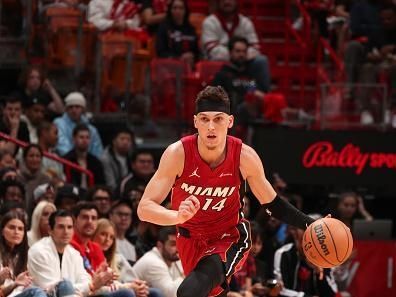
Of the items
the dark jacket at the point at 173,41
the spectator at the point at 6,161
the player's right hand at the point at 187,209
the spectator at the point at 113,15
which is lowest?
the spectator at the point at 6,161

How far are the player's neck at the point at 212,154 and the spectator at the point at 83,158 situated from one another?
524 cm

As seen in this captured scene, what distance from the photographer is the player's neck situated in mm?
9008

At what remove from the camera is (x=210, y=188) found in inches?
354

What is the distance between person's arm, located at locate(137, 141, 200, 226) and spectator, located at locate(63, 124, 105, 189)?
525 cm

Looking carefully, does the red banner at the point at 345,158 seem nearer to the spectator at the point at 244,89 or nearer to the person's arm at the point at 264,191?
the spectator at the point at 244,89

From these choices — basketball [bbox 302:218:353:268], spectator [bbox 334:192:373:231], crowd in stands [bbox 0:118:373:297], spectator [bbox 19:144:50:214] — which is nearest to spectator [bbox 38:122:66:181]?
crowd in stands [bbox 0:118:373:297]

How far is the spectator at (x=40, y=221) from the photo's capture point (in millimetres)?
11761

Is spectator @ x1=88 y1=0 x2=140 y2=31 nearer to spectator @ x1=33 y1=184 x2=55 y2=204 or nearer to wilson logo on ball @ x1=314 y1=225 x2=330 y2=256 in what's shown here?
spectator @ x1=33 y1=184 x2=55 y2=204

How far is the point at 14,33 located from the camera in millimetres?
15383

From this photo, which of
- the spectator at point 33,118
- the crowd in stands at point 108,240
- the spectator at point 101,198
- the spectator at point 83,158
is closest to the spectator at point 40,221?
the crowd in stands at point 108,240

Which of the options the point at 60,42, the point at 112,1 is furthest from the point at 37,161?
the point at 112,1

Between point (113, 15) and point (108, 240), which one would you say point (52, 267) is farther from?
point (113, 15)

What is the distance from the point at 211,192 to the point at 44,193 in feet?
13.6

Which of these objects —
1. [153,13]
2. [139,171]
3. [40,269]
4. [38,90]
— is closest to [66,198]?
[40,269]
